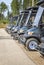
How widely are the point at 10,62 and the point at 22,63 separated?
619mm

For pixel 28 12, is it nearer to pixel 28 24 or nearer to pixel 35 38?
pixel 28 24

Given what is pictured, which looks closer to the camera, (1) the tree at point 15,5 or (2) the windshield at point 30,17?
(2) the windshield at point 30,17

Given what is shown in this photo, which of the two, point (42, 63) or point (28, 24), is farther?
point (28, 24)

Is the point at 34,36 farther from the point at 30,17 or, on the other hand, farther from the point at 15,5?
the point at 15,5

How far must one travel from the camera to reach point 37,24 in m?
16.6

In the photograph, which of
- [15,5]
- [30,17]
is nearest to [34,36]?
[30,17]

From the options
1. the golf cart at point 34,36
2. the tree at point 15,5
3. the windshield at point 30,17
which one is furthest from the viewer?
the tree at point 15,5

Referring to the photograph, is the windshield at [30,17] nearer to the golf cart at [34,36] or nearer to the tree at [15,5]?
the golf cart at [34,36]

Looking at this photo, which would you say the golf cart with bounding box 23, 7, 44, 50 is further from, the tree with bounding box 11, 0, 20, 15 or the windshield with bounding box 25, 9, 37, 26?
the tree with bounding box 11, 0, 20, 15

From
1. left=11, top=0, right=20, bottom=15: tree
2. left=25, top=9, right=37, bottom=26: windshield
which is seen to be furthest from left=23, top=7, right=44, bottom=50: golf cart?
left=11, top=0, right=20, bottom=15: tree

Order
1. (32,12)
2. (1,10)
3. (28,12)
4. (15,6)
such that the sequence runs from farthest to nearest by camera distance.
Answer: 1. (1,10)
2. (15,6)
3. (28,12)
4. (32,12)

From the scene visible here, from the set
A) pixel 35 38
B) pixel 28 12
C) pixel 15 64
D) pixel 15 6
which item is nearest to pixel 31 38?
pixel 35 38

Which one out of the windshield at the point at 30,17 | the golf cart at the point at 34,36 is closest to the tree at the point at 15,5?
the windshield at the point at 30,17

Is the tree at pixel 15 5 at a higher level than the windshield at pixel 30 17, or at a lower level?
lower
